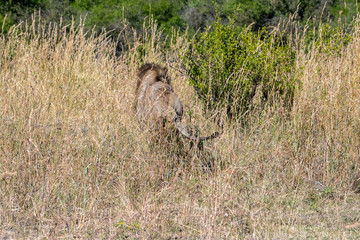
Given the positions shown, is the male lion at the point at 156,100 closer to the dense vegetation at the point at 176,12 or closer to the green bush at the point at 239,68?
the green bush at the point at 239,68

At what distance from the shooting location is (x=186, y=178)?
14.7ft

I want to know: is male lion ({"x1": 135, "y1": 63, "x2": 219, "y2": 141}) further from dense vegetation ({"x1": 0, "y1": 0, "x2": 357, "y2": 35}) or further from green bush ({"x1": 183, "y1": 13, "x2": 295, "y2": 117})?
dense vegetation ({"x1": 0, "y1": 0, "x2": 357, "y2": 35})

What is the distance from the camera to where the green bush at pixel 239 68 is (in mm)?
5547

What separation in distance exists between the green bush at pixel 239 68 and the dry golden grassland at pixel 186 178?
25 centimetres

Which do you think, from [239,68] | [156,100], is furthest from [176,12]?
[156,100]

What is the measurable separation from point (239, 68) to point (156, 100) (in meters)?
1.71

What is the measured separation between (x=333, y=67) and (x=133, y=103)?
266cm

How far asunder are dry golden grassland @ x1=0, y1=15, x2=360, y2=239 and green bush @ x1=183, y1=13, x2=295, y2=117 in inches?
10.0

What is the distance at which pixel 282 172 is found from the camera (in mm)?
4371

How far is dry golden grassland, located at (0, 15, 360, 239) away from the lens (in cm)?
342

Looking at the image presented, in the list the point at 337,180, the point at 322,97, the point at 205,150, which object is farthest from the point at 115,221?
the point at 322,97

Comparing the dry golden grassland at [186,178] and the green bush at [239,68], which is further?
the green bush at [239,68]

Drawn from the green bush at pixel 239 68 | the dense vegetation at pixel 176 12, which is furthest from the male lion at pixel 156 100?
the dense vegetation at pixel 176 12

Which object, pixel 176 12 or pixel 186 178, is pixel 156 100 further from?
pixel 176 12
